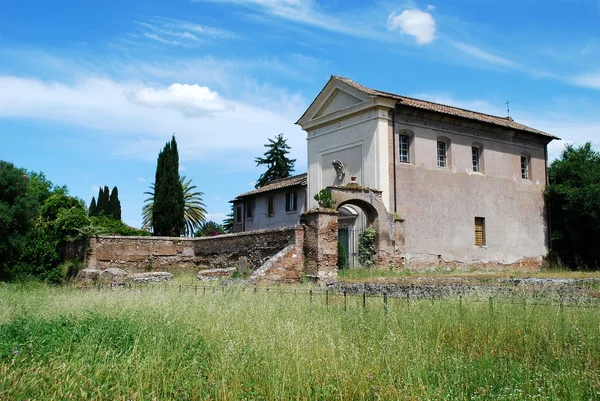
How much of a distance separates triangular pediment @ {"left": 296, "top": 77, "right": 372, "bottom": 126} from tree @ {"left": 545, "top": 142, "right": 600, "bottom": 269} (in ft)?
42.7

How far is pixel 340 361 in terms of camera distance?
621cm

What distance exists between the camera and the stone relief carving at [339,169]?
27.0 m

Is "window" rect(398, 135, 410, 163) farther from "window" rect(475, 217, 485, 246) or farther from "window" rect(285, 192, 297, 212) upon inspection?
"window" rect(285, 192, 297, 212)

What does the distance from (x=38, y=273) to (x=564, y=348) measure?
25.2 meters

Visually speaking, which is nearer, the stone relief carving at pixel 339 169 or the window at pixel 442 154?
the stone relief carving at pixel 339 169

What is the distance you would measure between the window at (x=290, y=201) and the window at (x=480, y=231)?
1100cm

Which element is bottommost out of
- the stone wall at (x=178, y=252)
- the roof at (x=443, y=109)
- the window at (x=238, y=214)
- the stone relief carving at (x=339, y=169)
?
the stone wall at (x=178, y=252)

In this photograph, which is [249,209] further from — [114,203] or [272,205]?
[114,203]

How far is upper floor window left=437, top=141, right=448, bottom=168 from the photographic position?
27594mm

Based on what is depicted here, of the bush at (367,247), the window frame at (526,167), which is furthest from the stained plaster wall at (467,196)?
the bush at (367,247)

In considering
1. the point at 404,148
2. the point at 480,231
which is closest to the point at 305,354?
the point at 404,148

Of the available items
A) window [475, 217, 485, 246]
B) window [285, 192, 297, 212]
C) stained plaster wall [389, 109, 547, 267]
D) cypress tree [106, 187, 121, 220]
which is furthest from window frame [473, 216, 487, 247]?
cypress tree [106, 187, 121, 220]

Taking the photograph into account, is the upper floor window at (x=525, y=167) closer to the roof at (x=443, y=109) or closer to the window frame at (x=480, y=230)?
the roof at (x=443, y=109)

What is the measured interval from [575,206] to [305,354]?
27.3 metres
